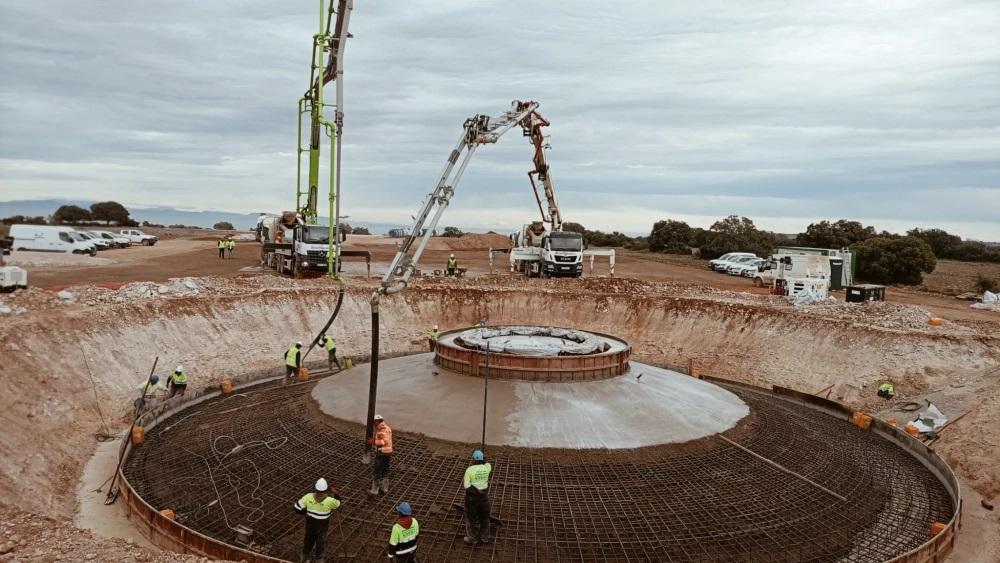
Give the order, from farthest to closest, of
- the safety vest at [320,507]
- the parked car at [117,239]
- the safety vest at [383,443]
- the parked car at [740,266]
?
the parked car at [117,239]
the parked car at [740,266]
the safety vest at [383,443]
the safety vest at [320,507]

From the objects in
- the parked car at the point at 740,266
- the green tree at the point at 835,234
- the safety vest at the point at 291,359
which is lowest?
the safety vest at the point at 291,359

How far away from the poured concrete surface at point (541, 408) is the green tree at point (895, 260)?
128 ft

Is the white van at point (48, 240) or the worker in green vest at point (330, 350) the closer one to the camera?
the worker in green vest at point (330, 350)

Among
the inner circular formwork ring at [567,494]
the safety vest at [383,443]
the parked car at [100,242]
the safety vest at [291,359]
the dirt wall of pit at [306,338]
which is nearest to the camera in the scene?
the inner circular formwork ring at [567,494]

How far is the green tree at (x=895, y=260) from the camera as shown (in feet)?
150

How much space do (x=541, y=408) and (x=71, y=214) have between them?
339 feet

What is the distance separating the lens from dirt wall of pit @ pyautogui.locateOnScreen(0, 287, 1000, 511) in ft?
48.3

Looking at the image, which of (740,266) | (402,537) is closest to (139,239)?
(740,266)

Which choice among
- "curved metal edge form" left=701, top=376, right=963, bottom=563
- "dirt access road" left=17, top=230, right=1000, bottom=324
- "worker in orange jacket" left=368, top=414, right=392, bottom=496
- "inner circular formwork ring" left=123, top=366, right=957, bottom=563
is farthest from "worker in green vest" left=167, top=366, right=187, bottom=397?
"curved metal edge form" left=701, top=376, right=963, bottom=563

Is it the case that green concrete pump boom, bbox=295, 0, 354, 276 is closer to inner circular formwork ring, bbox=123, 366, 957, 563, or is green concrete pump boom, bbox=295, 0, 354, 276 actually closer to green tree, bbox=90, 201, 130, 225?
inner circular formwork ring, bbox=123, 366, 957, 563

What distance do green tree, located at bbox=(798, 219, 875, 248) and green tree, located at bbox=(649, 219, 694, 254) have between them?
1305cm

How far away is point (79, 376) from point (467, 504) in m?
13.7

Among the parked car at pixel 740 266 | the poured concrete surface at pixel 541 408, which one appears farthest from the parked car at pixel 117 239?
the parked car at pixel 740 266

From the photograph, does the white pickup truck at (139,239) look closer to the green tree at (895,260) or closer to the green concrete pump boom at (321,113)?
the green concrete pump boom at (321,113)
